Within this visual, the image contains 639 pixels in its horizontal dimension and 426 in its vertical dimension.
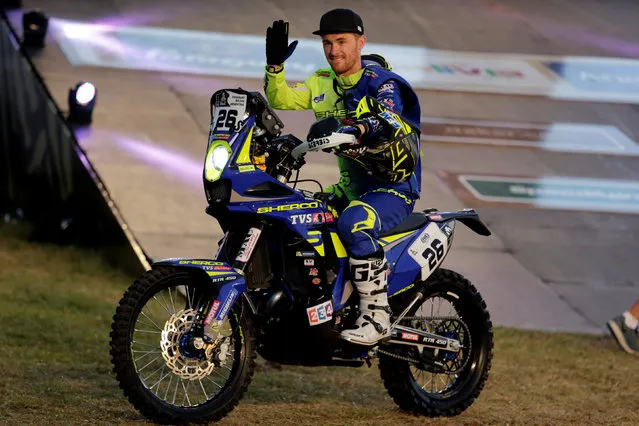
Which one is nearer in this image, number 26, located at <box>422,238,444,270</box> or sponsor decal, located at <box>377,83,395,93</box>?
sponsor decal, located at <box>377,83,395,93</box>

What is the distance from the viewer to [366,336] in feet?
20.9

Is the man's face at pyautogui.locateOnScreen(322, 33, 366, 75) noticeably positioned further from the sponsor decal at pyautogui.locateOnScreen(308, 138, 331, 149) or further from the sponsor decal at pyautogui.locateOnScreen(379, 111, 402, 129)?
the sponsor decal at pyautogui.locateOnScreen(308, 138, 331, 149)

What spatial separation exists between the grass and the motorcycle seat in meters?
1.02

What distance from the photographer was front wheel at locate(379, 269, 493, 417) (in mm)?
6859

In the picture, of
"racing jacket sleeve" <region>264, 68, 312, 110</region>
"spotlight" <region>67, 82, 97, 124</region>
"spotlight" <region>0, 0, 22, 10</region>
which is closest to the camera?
"racing jacket sleeve" <region>264, 68, 312, 110</region>

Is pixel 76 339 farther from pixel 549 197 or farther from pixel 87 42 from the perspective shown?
pixel 87 42

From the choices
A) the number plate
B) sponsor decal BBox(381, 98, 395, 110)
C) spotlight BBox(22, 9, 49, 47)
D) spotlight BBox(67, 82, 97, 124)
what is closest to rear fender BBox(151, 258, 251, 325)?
the number plate

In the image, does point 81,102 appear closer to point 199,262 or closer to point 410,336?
point 410,336

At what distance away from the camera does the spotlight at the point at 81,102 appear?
11.7m

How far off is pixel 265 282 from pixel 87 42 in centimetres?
848

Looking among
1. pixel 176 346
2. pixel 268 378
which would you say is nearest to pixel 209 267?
pixel 176 346

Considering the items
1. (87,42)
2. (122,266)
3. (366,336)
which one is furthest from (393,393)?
(87,42)

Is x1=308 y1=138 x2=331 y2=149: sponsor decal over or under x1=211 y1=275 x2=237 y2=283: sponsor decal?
over

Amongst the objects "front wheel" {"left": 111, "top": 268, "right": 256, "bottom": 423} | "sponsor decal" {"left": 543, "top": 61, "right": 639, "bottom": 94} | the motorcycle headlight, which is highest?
the motorcycle headlight
